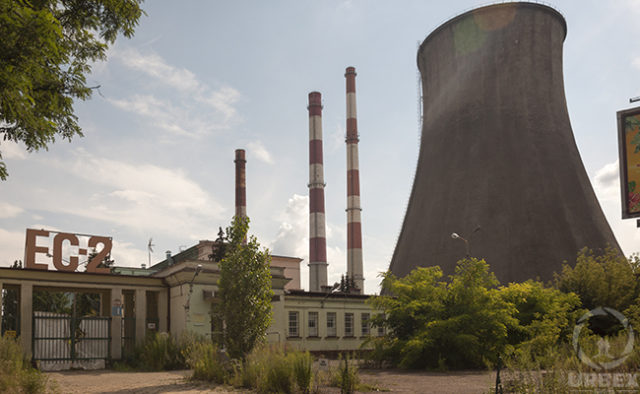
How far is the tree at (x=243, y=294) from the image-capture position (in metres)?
18.2

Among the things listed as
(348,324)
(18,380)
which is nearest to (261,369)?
(18,380)

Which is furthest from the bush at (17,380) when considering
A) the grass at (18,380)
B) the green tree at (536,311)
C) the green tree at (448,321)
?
the green tree at (536,311)

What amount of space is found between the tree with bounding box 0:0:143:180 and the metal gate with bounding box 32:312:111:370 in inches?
531


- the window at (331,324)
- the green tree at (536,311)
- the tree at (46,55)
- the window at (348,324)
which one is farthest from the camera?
the window at (348,324)

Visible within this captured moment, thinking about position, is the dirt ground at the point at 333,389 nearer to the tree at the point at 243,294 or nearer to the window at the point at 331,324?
the tree at the point at 243,294

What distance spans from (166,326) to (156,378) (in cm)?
984

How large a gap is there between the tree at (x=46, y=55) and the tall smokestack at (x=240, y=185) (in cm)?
4468

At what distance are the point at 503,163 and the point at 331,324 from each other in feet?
63.7

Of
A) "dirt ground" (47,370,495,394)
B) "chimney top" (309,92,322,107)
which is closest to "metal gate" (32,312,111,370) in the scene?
"dirt ground" (47,370,495,394)

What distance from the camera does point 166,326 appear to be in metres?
29.1

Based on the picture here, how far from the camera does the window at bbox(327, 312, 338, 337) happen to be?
35344 millimetres

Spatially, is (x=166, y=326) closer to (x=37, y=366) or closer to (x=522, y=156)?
(x=37, y=366)

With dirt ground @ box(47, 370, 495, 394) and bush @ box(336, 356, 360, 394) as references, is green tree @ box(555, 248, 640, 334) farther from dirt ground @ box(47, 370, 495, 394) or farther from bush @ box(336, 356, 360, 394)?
bush @ box(336, 356, 360, 394)

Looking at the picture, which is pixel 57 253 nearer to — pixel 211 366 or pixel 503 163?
pixel 211 366
